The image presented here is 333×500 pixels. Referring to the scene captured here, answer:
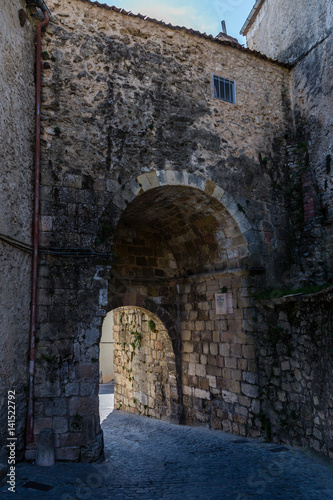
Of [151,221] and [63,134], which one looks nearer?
[63,134]

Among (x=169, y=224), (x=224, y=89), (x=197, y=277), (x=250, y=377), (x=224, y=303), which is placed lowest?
(x=250, y=377)

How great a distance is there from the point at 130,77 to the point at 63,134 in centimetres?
153

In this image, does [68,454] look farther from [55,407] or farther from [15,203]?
[15,203]

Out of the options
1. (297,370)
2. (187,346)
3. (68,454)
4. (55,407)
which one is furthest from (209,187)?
(68,454)

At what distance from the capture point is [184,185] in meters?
6.53

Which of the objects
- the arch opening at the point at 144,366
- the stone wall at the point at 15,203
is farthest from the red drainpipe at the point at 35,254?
the arch opening at the point at 144,366

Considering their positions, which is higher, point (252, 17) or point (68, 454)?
point (252, 17)

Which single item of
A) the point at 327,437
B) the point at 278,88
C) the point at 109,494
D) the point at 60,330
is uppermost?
the point at 278,88

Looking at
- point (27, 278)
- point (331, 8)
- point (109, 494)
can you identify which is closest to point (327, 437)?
point (109, 494)

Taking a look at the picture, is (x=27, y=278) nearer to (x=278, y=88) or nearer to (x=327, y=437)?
(x=327, y=437)

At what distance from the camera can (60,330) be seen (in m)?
5.36

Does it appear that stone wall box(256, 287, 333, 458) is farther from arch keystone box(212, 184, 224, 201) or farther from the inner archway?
the inner archway

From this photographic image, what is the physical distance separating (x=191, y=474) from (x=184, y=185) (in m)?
4.09

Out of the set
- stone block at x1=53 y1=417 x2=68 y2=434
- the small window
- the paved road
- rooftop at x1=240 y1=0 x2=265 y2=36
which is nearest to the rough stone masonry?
stone block at x1=53 y1=417 x2=68 y2=434
